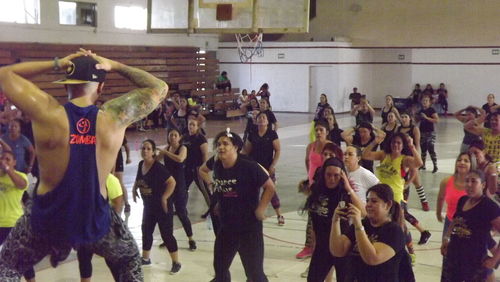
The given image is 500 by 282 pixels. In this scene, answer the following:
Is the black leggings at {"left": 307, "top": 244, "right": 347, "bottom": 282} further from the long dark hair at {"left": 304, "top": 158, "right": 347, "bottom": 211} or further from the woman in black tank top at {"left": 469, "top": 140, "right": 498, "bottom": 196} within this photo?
the woman in black tank top at {"left": 469, "top": 140, "right": 498, "bottom": 196}

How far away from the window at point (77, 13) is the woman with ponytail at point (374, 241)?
2194 centimetres

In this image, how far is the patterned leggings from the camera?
368 centimetres

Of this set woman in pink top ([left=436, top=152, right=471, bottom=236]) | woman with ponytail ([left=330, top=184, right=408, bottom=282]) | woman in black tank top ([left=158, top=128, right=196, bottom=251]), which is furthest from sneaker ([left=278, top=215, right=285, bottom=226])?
woman with ponytail ([left=330, top=184, right=408, bottom=282])

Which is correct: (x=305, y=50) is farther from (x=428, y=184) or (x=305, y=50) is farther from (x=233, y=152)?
(x=233, y=152)

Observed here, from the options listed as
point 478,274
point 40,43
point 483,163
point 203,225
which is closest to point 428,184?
point 203,225

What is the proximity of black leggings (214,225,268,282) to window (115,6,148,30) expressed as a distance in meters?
21.5

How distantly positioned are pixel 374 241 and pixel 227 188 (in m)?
2.12

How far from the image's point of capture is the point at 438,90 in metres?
34.6

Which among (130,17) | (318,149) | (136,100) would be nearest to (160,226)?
(318,149)

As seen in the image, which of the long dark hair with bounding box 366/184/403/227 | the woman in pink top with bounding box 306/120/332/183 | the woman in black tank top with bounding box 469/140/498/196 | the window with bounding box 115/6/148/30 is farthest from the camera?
the window with bounding box 115/6/148/30

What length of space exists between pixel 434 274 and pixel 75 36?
20.0 meters

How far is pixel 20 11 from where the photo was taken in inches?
955

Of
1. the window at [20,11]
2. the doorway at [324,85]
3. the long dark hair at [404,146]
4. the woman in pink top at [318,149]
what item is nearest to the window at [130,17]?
the window at [20,11]

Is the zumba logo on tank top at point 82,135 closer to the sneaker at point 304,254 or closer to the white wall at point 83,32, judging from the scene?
the sneaker at point 304,254
